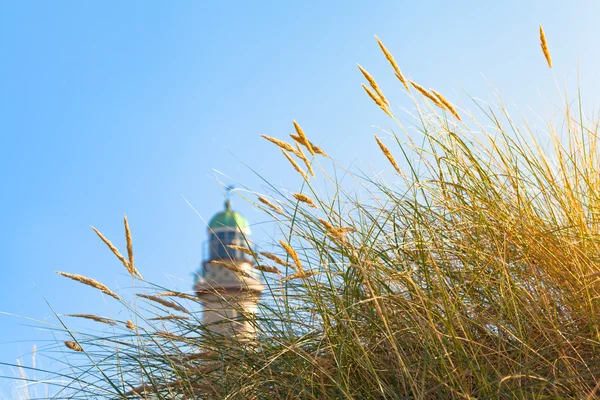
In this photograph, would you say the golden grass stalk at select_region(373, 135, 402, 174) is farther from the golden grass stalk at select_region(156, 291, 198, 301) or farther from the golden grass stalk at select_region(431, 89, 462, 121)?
the golden grass stalk at select_region(156, 291, 198, 301)

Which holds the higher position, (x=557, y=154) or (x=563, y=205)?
(x=557, y=154)

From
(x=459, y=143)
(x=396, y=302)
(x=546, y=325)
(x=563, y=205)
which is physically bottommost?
(x=546, y=325)

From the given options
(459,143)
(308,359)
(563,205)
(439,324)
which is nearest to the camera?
(308,359)

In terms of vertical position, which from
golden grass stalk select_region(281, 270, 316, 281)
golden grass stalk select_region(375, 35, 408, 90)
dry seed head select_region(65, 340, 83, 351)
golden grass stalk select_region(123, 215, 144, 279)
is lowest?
golden grass stalk select_region(281, 270, 316, 281)

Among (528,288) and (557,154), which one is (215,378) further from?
(557,154)

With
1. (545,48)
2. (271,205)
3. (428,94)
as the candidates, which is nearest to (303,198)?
(271,205)

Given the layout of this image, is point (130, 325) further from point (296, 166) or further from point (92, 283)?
point (296, 166)

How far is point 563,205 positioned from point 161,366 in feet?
3.19

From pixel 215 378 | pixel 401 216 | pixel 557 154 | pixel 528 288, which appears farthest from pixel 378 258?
pixel 557 154

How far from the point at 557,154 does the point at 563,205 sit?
0.86ft

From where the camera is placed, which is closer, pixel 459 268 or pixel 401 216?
pixel 459 268

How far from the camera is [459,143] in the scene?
6.09 ft

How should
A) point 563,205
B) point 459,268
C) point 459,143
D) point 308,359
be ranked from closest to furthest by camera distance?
point 308,359, point 459,268, point 563,205, point 459,143

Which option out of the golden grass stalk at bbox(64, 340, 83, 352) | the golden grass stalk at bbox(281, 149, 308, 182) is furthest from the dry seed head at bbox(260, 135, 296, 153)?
the golden grass stalk at bbox(64, 340, 83, 352)
